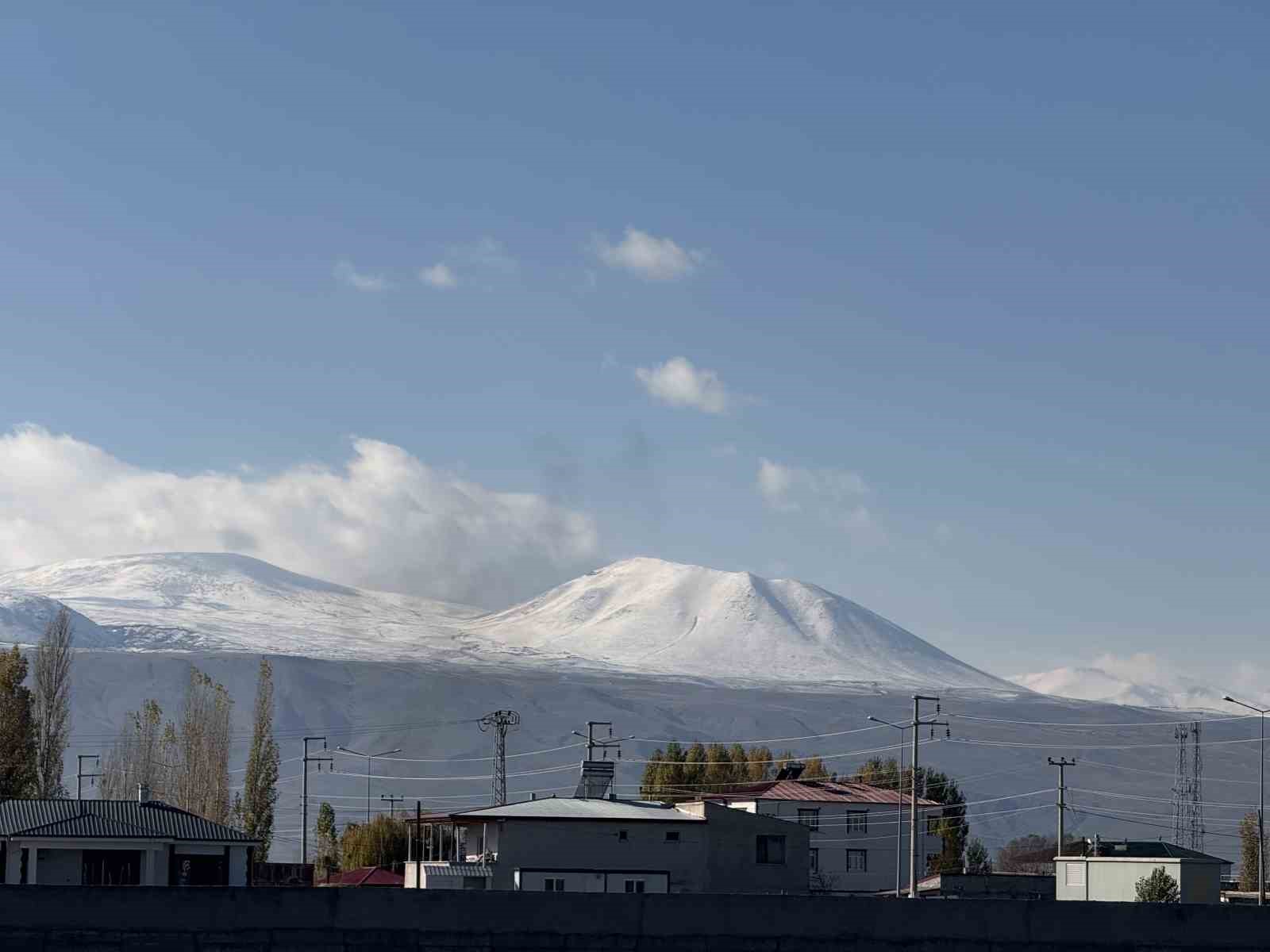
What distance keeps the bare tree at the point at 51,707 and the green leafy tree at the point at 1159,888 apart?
2352 inches

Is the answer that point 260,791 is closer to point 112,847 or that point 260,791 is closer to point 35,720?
point 35,720

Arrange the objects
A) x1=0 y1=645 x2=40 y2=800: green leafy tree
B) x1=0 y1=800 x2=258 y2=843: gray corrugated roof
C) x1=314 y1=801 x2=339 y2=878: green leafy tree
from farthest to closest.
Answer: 1. x1=314 y1=801 x2=339 y2=878: green leafy tree
2. x1=0 y1=645 x2=40 y2=800: green leafy tree
3. x1=0 y1=800 x2=258 y2=843: gray corrugated roof

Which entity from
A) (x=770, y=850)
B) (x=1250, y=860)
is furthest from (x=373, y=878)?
(x=1250, y=860)

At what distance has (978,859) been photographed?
18900cm

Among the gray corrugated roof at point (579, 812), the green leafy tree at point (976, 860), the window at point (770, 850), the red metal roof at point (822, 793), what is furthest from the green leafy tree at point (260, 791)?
the green leafy tree at point (976, 860)

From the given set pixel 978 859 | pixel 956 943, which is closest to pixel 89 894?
pixel 956 943

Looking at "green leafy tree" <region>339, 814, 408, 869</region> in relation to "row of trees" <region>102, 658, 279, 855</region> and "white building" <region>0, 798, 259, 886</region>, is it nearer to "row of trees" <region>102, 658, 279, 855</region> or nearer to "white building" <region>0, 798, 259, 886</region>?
"row of trees" <region>102, 658, 279, 855</region>

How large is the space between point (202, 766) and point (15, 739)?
39.9 metres

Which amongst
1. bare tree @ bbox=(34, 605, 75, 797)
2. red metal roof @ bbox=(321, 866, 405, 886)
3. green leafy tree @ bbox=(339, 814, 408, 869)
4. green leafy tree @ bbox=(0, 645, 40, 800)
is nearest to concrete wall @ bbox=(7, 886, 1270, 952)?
red metal roof @ bbox=(321, 866, 405, 886)

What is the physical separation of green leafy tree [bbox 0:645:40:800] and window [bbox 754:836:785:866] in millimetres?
41620

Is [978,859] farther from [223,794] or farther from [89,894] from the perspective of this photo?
[89,894]

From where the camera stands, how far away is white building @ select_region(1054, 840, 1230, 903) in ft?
288

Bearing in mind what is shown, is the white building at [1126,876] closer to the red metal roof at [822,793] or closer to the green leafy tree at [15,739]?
the red metal roof at [822,793]

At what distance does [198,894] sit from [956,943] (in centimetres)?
1703
